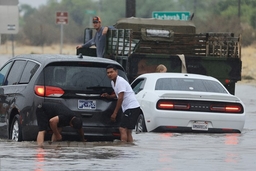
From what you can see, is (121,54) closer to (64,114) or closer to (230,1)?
(64,114)

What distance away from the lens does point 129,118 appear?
14148mm

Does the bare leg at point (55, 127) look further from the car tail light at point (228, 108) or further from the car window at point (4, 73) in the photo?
the car tail light at point (228, 108)

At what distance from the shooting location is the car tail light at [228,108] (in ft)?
54.6

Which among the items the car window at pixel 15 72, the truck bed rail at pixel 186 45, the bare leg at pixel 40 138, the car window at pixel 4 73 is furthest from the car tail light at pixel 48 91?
the truck bed rail at pixel 186 45

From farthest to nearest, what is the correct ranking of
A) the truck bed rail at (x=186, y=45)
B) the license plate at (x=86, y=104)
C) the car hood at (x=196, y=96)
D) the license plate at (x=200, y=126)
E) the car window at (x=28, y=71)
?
the truck bed rail at (x=186, y=45)
the license plate at (x=200, y=126)
the car hood at (x=196, y=96)
the car window at (x=28, y=71)
the license plate at (x=86, y=104)

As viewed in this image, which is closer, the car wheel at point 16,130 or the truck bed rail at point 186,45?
the car wheel at point 16,130

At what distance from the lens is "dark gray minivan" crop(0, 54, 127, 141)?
537 inches

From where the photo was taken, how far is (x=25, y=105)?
45.3 feet

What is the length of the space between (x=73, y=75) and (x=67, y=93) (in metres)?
0.32

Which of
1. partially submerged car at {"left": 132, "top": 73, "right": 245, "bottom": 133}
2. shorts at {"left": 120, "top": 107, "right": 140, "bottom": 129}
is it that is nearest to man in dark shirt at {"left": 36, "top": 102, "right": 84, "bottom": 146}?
shorts at {"left": 120, "top": 107, "right": 140, "bottom": 129}

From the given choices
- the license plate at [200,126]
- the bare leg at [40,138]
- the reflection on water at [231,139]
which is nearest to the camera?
the bare leg at [40,138]

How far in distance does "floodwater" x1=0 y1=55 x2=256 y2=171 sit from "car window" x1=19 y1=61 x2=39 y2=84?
3.28ft

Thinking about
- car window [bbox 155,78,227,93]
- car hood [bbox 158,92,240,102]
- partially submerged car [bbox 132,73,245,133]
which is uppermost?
car window [bbox 155,78,227,93]

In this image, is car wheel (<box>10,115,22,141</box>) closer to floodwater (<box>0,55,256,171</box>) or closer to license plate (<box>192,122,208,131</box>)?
floodwater (<box>0,55,256,171</box>)
